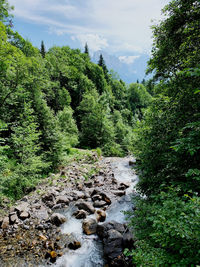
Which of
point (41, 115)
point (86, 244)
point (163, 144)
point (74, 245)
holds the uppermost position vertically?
point (41, 115)

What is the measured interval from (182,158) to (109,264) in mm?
5020

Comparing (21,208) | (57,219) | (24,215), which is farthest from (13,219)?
(57,219)

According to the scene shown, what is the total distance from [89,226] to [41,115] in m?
12.6

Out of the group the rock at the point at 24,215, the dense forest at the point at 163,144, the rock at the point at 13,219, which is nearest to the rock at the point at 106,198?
the dense forest at the point at 163,144

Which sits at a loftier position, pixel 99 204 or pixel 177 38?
pixel 177 38

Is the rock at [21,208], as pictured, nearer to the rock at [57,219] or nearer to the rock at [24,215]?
the rock at [24,215]

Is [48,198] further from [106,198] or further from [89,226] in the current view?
[106,198]

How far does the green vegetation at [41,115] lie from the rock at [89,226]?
4658mm

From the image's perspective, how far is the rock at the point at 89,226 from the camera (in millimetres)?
7207

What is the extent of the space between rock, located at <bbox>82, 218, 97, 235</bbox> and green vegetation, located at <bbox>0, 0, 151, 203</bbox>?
4.66 meters

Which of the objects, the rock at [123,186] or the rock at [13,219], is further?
the rock at [123,186]

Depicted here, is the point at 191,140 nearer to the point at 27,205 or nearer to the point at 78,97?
the point at 27,205

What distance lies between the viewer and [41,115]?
1602cm

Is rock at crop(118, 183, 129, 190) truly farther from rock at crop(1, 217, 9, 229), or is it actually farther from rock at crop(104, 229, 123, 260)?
rock at crop(1, 217, 9, 229)
